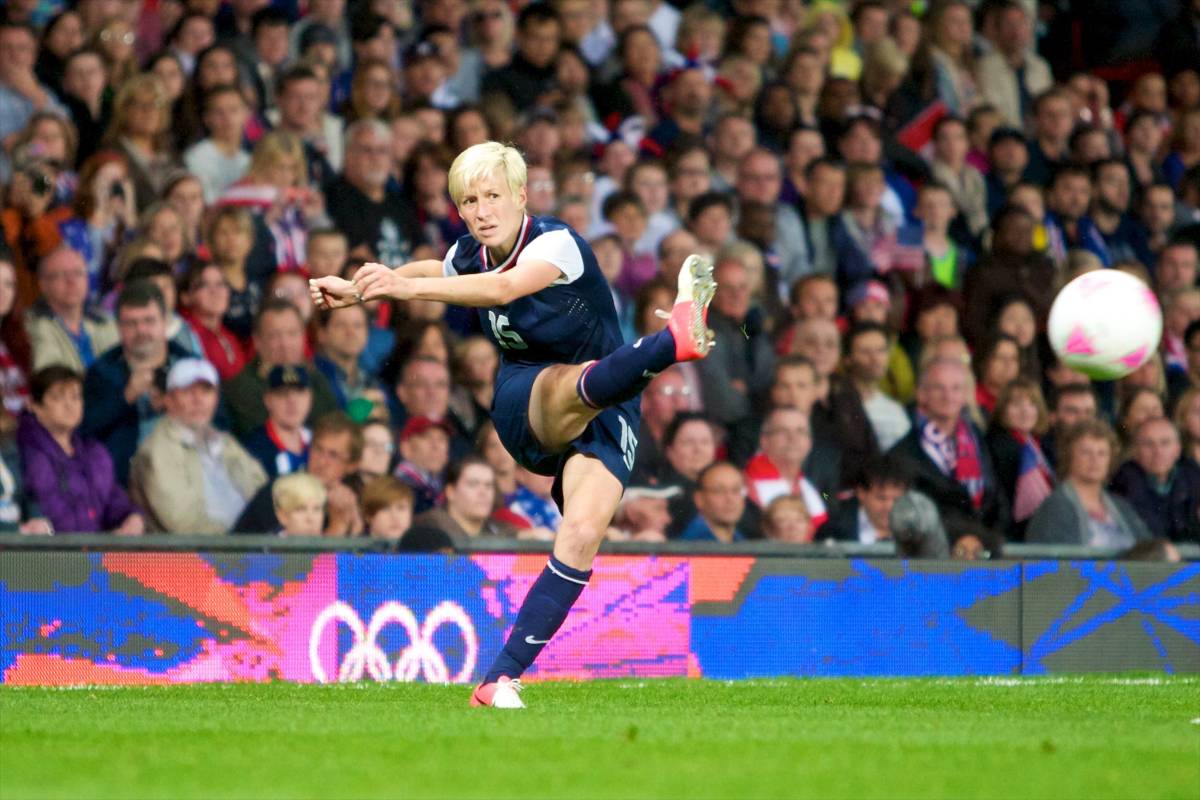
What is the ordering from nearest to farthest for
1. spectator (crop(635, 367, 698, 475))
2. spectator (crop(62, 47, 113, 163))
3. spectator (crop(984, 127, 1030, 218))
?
spectator (crop(62, 47, 113, 163)) → spectator (crop(635, 367, 698, 475)) → spectator (crop(984, 127, 1030, 218))

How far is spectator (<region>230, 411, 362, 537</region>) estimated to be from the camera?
11.1 metres

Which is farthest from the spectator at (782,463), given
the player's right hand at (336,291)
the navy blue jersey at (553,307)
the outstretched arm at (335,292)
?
the player's right hand at (336,291)

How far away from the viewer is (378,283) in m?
7.15

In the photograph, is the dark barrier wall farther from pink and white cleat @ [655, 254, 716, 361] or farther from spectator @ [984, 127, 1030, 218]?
spectator @ [984, 127, 1030, 218]

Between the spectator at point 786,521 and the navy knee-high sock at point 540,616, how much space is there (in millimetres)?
4649

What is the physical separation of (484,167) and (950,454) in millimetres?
6354

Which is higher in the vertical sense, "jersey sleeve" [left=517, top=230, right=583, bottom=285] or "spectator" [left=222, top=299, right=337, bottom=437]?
"jersey sleeve" [left=517, top=230, right=583, bottom=285]

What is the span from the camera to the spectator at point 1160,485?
1358 centimetres

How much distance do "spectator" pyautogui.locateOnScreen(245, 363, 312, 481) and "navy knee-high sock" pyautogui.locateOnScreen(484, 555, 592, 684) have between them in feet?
13.6

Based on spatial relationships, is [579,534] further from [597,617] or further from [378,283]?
[597,617]

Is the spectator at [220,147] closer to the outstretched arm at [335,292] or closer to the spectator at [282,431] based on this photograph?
the spectator at [282,431]

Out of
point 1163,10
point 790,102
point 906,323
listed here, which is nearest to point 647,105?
point 790,102

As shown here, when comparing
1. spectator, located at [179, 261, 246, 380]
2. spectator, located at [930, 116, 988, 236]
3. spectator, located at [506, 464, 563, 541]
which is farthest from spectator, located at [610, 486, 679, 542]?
spectator, located at [930, 116, 988, 236]

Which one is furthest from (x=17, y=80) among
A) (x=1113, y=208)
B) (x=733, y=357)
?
(x=1113, y=208)
